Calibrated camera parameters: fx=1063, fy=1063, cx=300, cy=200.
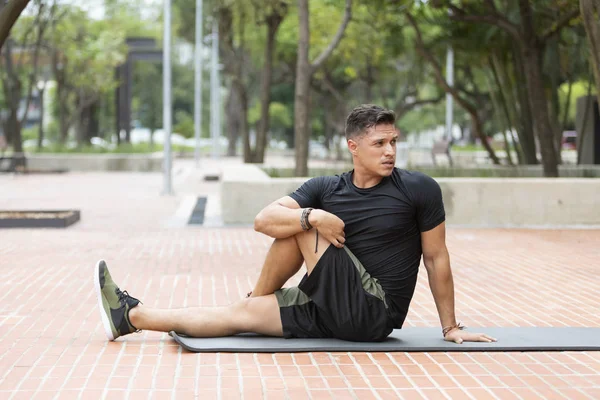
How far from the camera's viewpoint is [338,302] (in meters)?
5.98

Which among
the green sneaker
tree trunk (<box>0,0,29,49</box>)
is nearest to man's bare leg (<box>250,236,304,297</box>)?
the green sneaker

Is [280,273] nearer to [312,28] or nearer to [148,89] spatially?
[312,28]

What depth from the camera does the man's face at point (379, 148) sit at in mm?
5891

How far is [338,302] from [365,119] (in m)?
1.04

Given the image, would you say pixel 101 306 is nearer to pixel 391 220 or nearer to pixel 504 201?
pixel 391 220

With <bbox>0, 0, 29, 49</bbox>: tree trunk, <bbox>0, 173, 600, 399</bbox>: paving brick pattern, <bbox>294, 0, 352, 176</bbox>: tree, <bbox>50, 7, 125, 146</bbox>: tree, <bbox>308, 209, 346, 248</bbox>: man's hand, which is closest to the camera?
<bbox>0, 173, 600, 399</bbox>: paving brick pattern

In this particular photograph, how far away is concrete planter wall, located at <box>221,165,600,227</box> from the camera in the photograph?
14984 millimetres

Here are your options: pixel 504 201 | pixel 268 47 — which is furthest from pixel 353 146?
pixel 268 47

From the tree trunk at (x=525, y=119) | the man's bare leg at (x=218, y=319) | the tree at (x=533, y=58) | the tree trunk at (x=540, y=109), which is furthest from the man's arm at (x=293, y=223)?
the tree trunk at (x=525, y=119)

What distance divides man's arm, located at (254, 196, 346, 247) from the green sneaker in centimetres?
99

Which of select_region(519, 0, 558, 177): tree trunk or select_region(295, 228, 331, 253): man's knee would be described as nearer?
select_region(295, 228, 331, 253): man's knee

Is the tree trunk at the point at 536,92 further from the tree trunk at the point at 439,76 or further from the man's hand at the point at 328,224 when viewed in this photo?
the man's hand at the point at 328,224

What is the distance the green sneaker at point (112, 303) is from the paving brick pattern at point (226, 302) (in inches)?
4.7

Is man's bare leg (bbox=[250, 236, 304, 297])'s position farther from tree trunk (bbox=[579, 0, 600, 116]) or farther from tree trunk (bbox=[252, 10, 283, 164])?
tree trunk (bbox=[252, 10, 283, 164])
